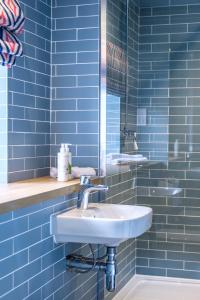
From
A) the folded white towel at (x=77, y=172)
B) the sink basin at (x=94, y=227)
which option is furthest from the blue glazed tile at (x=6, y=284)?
the folded white towel at (x=77, y=172)

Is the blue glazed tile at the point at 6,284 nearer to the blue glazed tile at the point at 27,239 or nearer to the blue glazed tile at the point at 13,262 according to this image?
the blue glazed tile at the point at 13,262

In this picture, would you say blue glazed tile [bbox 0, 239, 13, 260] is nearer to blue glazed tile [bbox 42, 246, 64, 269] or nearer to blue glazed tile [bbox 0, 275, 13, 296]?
blue glazed tile [bbox 0, 275, 13, 296]

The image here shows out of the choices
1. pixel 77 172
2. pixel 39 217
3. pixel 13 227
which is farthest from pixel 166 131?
pixel 13 227

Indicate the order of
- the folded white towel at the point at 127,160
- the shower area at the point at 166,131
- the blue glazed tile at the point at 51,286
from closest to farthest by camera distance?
the blue glazed tile at the point at 51,286 → the folded white towel at the point at 127,160 → the shower area at the point at 166,131

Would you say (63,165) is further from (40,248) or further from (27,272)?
(27,272)

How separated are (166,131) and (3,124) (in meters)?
1.83

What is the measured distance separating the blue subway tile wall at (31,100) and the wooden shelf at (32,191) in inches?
5.2

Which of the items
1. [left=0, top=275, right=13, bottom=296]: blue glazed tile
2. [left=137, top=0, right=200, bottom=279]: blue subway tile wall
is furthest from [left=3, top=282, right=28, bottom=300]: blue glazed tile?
[left=137, top=0, right=200, bottom=279]: blue subway tile wall

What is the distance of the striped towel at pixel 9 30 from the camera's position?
2052 mm

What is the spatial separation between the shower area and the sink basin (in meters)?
1.42

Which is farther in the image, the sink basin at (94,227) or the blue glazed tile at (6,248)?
the sink basin at (94,227)

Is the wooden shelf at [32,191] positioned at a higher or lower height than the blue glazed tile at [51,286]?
higher

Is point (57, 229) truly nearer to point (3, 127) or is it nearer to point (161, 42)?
point (3, 127)

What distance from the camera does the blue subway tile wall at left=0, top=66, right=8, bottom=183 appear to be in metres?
2.37
